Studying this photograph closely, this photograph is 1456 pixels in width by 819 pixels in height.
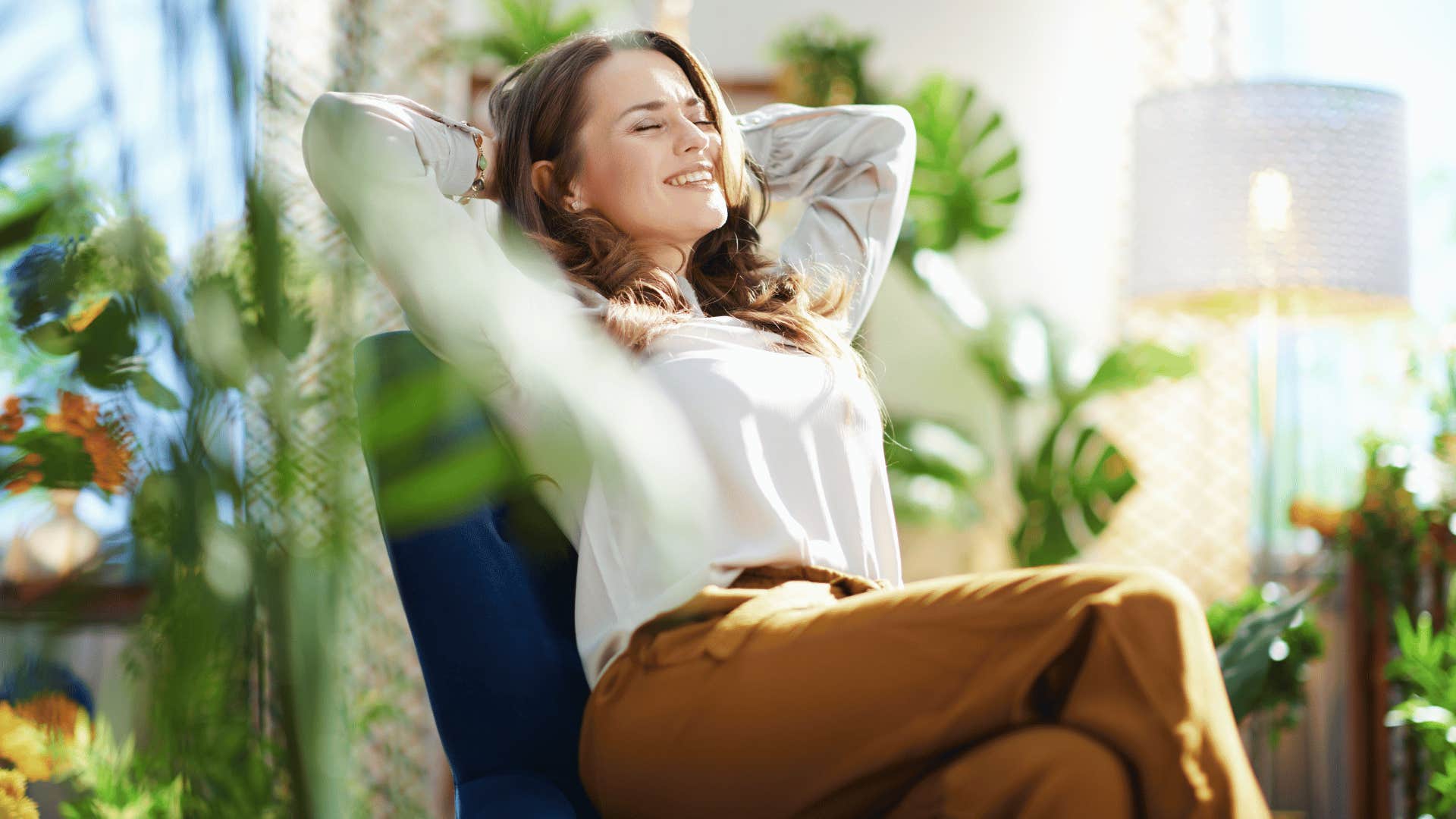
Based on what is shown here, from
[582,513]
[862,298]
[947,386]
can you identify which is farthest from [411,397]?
[947,386]

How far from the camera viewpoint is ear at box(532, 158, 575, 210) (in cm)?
130

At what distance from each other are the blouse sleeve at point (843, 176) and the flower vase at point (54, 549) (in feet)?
3.79

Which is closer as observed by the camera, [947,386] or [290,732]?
[290,732]

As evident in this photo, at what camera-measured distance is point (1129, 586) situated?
30.5 inches

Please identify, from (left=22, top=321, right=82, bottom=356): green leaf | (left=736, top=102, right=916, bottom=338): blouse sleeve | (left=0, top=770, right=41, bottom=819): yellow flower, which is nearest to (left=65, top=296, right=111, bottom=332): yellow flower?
(left=22, top=321, right=82, bottom=356): green leaf

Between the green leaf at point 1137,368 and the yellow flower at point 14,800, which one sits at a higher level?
the yellow flower at point 14,800

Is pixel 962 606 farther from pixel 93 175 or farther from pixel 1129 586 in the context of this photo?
pixel 93 175

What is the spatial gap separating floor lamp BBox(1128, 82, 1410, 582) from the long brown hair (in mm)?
1480

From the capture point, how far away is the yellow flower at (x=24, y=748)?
1.12 feet

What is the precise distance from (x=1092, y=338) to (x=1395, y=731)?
1.37 metres

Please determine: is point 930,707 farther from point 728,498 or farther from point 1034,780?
point 728,498

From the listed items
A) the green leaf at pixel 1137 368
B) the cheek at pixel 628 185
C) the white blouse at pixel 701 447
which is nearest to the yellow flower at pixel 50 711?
the white blouse at pixel 701 447

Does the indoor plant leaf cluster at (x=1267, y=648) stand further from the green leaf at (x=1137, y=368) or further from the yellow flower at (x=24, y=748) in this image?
the yellow flower at (x=24, y=748)

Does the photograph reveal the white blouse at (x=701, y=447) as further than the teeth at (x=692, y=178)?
No
